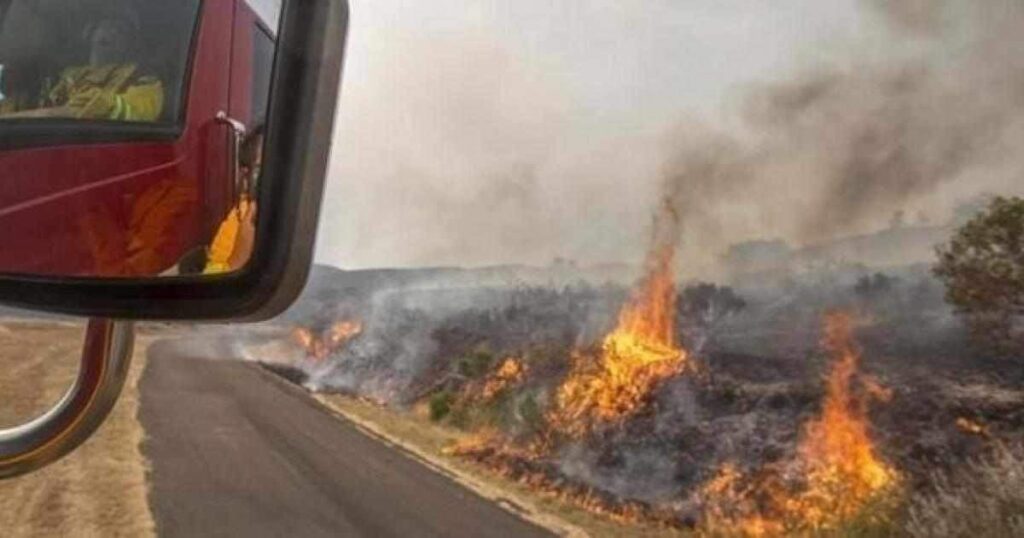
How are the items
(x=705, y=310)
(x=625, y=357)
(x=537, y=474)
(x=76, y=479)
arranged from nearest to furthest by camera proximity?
(x=76, y=479)
(x=537, y=474)
(x=625, y=357)
(x=705, y=310)

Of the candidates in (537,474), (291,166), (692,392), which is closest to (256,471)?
(537,474)

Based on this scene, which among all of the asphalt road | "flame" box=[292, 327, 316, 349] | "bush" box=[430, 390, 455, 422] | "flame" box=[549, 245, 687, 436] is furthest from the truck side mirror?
"flame" box=[549, 245, 687, 436]

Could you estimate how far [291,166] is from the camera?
345mm

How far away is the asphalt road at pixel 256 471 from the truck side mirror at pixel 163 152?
1.07m

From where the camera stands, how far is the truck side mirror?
1.16 ft

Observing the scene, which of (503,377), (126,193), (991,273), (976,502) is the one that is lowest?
(976,502)

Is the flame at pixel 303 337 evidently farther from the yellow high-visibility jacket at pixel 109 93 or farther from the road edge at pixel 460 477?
the yellow high-visibility jacket at pixel 109 93

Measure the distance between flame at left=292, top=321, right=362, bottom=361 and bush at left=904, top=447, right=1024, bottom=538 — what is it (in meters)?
1.22

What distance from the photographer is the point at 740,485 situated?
77.0 inches

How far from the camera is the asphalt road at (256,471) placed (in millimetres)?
1549

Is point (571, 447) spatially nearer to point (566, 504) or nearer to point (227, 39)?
point (566, 504)

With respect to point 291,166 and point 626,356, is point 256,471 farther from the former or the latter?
point 291,166

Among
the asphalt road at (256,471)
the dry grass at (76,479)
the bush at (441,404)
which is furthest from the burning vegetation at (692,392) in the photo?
the dry grass at (76,479)

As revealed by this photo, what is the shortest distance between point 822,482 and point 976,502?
316 mm
